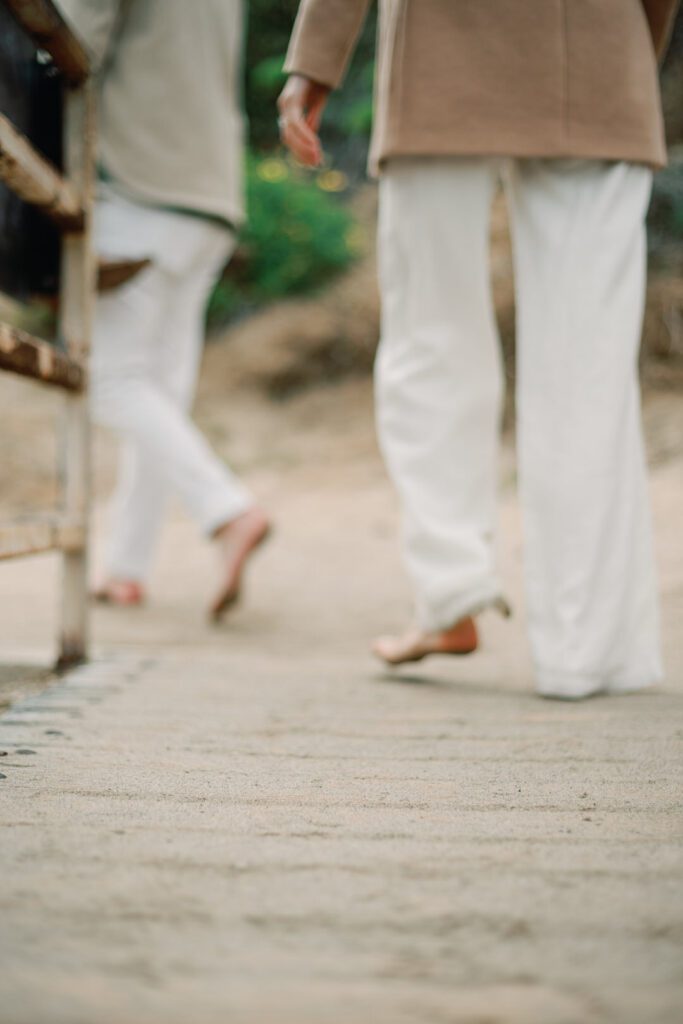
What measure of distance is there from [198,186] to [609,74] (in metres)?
1.38

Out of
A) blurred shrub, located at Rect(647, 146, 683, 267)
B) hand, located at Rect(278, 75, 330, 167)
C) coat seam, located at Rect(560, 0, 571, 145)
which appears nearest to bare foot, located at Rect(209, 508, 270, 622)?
hand, located at Rect(278, 75, 330, 167)

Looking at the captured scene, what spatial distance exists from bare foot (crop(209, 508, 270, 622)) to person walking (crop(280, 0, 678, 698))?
1.03 m

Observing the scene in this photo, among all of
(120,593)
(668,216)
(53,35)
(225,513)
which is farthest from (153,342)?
(668,216)

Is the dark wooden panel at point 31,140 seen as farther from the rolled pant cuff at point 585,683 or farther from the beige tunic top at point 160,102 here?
the rolled pant cuff at point 585,683

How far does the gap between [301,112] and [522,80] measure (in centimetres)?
37

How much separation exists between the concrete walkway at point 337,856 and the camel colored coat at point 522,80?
85cm

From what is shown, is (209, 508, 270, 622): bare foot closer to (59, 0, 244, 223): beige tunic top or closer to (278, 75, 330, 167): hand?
(59, 0, 244, 223): beige tunic top

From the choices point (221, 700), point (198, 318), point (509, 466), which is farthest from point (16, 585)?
point (509, 466)

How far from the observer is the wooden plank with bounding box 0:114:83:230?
5.10ft

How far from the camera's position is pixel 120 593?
10.2ft

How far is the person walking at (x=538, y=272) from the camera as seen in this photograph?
1.66 m

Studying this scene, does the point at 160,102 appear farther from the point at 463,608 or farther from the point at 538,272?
the point at 463,608

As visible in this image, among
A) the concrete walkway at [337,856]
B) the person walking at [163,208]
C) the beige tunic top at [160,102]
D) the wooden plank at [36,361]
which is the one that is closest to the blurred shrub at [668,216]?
the person walking at [163,208]

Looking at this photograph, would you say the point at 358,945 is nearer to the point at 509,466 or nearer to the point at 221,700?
the point at 221,700
